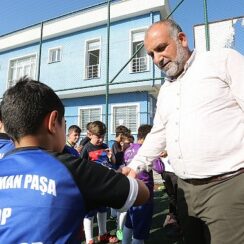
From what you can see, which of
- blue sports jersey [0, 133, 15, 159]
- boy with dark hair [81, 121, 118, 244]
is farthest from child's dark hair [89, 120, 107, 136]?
blue sports jersey [0, 133, 15, 159]

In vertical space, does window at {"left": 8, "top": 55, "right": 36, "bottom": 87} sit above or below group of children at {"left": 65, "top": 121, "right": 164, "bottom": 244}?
above

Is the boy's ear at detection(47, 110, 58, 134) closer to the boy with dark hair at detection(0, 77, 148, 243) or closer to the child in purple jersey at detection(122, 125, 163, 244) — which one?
the boy with dark hair at detection(0, 77, 148, 243)

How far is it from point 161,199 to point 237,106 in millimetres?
6180

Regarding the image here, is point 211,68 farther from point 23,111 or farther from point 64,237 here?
point 64,237

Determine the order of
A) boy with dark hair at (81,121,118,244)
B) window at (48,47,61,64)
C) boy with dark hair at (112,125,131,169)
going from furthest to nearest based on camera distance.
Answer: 1. window at (48,47,61,64)
2. boy with dark hair at (112,125,131,169)
3. boy with dark hair at (81,121,118,244)

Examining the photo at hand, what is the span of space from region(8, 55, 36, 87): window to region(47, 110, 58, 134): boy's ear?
1690cm

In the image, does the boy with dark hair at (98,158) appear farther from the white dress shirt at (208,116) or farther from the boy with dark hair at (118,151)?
→ the white dress shirt at (208,116)

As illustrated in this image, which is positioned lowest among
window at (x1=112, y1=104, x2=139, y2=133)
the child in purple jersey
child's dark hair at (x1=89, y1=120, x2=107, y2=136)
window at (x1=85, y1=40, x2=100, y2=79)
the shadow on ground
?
the shadow on ground

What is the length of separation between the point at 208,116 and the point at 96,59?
15290 mm

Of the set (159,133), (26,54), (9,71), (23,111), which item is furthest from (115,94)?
(23,111)

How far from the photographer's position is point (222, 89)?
77.4 inches

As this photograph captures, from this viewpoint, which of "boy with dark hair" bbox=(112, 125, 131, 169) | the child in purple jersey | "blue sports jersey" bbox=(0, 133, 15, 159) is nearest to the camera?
"blue sports jersey" bbox=(0, 133, 15, 159)

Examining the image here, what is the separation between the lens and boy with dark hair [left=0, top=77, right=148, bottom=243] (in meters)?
1.18

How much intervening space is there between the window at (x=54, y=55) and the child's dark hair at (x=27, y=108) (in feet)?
54.0
